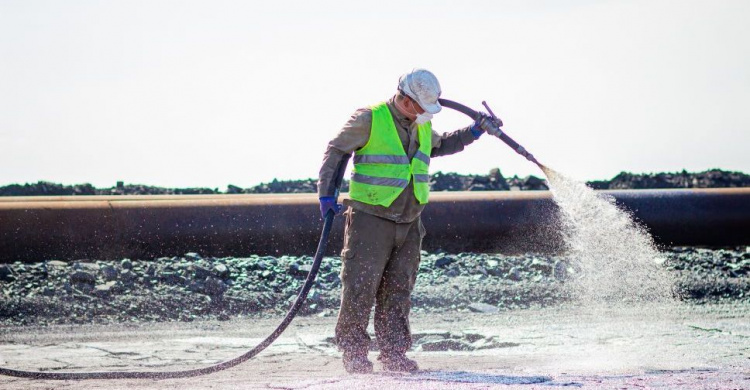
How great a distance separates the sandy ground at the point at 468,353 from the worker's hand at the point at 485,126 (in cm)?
140

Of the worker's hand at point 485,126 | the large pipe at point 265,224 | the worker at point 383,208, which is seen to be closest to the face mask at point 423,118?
the worker at point 383,208

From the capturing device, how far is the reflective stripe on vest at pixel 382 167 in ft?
17.3

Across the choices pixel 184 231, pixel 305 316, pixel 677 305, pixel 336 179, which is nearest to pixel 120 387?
pixel 336 179

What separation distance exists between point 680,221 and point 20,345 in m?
7.12

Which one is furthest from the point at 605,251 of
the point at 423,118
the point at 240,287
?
the point at 240,287

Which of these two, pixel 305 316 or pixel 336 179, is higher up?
pixel 336 179

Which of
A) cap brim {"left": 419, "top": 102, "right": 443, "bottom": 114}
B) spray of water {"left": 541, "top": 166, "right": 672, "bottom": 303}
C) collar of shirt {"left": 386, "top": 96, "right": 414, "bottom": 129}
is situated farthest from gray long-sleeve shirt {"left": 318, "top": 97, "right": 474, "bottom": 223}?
spray of water {"left": 541, "top": 166, "right": 672, "bottom": 303}

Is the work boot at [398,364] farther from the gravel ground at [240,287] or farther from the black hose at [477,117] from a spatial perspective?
the gravel ground at [240,287]

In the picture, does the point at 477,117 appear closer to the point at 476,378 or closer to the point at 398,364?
the point at 398,364

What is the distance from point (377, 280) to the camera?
17.4 feet

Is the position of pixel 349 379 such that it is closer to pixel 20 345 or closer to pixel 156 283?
pixel 20 345

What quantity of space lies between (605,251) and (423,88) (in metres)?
2.03

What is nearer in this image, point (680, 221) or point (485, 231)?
point (485, 231)

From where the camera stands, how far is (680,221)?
1062 cm
